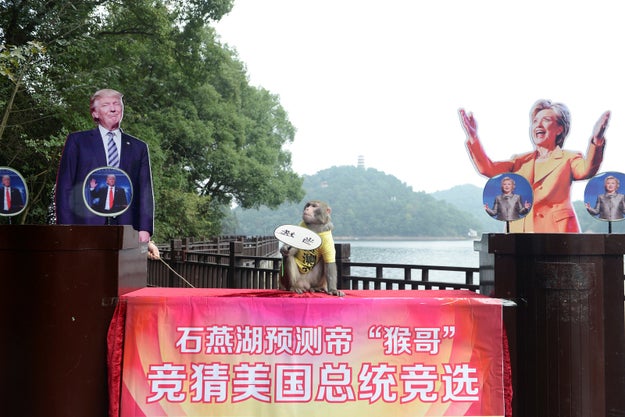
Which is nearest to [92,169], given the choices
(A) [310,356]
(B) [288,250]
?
(B) [288,250]

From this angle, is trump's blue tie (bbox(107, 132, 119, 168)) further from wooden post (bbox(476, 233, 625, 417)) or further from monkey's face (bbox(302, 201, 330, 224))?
wooden post (bbox(476, 233, 625, 417))

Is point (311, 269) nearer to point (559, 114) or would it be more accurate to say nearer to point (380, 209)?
point (559, 114)

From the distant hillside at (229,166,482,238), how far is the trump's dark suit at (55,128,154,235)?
38.6 m

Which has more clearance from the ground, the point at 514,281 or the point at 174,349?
the point at 514,281

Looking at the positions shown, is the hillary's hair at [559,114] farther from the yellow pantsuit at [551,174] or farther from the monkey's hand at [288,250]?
the monkey's hand at [288,250]

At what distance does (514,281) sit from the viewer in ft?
9.59

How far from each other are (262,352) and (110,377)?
Result: 77 centimetres

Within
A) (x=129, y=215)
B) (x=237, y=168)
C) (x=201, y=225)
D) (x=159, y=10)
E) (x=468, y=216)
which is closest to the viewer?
(x=129, y=215)

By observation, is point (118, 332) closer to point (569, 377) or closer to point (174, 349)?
point (174, 349)

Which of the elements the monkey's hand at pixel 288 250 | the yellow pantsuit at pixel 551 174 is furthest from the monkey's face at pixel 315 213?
the yellow pantsuit at pixel 551 174

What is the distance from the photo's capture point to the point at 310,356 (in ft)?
9.36

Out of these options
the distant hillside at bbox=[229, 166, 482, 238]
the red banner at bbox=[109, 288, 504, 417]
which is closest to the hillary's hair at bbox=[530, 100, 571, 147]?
the red banner at bbox=[109, 288, 504, 417]

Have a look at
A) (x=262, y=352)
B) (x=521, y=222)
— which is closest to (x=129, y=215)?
(x=262, y=352)

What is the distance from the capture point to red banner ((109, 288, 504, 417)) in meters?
2.82
